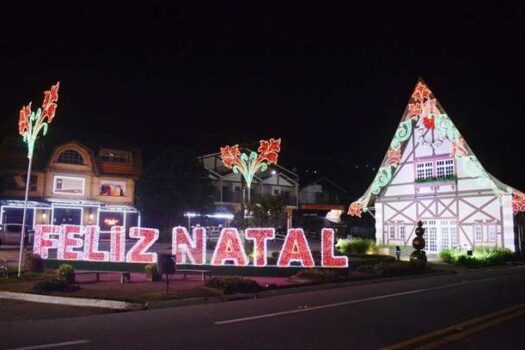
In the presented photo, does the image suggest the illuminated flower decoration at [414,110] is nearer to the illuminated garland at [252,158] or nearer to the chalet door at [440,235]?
the chalet door at [440,235]

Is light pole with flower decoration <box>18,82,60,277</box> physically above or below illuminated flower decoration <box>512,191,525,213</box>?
above

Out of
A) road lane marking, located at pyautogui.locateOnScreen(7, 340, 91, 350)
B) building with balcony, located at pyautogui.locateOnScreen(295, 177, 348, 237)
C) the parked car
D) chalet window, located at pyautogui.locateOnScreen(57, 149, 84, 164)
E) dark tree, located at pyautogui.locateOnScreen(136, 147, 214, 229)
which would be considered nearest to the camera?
road lane marking, located at pyautogui.locateOnScreen(7, 340, 91, 350)

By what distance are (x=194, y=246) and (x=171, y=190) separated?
94.4 ft

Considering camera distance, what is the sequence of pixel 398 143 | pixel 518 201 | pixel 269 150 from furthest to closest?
pixel 398 143 < pixel 518 201 < pixel 269 150

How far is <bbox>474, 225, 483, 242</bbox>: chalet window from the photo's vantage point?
115 feet

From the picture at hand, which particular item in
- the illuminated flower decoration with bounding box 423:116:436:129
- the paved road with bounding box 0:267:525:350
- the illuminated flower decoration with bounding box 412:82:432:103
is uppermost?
the illuminated flower decoration with bounding box 412:82:432:103

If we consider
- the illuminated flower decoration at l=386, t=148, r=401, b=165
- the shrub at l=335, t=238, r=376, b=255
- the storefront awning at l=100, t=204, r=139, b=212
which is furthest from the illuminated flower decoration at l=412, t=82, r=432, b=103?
the storefront awning at l=100, t=204, r=139, b=212

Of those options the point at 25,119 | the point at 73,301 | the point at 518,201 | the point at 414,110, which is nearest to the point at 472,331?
the point at 73,301

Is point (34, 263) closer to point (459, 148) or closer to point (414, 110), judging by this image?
point (459, 148)

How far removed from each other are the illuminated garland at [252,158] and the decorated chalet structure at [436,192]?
13520mm

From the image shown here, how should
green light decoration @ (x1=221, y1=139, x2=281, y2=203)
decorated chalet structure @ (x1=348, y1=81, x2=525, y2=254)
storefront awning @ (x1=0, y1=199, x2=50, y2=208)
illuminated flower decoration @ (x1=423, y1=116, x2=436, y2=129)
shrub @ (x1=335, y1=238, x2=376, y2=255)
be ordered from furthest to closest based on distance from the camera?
storefront awning @ (x1=0, y1=199, x2=50, y2=208) < illuminated flower decoration @ (x1=423, y1=116, x2=436, y2=129) < shrub @ (x1=335, y1=238, x2=376, y2=255) < decorated chalet structure @ (x1=348, y1=81, x2=525, y2=254) < green light decoration @ (x1=221, y1=139, x2=281, y2=203)

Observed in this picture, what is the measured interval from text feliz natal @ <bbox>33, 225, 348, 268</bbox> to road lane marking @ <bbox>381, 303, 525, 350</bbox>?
10.4m

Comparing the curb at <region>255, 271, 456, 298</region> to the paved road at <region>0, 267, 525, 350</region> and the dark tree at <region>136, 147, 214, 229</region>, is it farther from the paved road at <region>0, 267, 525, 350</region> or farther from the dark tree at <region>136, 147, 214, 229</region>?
the dark tree at <region>136, 147, 214, 229</region>

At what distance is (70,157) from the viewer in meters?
49.8
